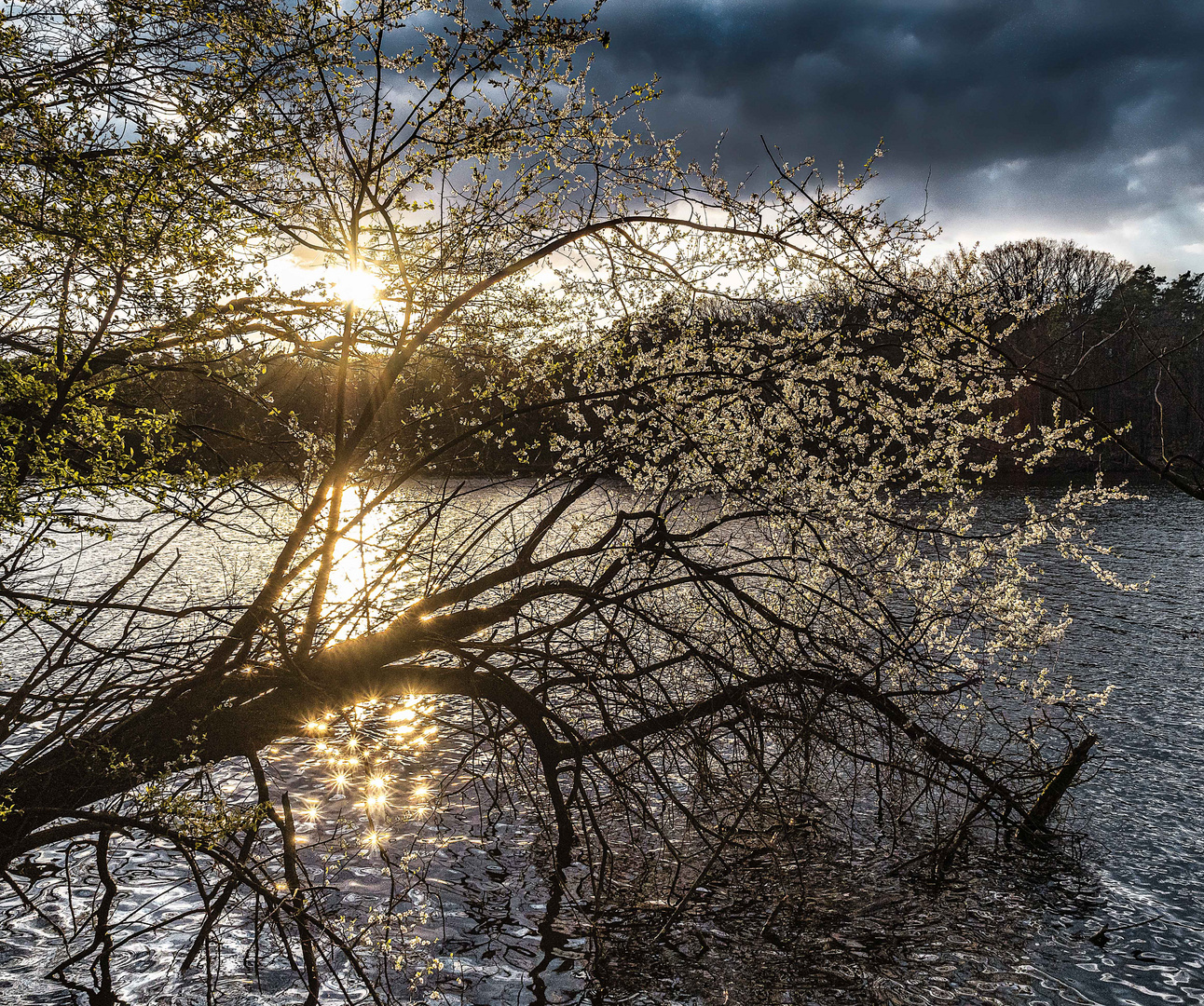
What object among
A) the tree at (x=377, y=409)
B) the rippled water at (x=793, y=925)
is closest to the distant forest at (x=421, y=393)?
the tree at (x=377, y=409)

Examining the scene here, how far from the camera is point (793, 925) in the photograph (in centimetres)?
771

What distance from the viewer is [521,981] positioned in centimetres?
699

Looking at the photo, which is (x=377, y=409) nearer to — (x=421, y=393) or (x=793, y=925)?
(x=421, y=393)

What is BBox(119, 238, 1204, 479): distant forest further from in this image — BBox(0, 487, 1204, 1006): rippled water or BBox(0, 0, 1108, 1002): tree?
BBox(0, 487, 1204, 1006): rippled water

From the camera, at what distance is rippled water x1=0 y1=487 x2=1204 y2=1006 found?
271 inches

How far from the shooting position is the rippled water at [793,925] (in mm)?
6891

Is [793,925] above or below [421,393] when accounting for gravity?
below

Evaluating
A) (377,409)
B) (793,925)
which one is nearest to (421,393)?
(377,409)

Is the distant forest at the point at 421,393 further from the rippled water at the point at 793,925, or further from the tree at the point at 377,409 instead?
the rippled water at the point at 793,925

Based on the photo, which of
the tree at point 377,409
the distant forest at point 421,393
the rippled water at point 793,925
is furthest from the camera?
the rippled water at point 793,925

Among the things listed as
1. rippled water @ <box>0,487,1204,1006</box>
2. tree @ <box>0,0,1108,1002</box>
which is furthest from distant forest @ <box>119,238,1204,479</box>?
rippled water @ <box>0,487,1204,1006</box>

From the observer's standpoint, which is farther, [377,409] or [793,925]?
[793,925]

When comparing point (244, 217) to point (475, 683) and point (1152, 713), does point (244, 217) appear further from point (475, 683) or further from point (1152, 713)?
point (1152, 713)

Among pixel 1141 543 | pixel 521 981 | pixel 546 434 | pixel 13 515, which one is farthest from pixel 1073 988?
pixel 1141 543
